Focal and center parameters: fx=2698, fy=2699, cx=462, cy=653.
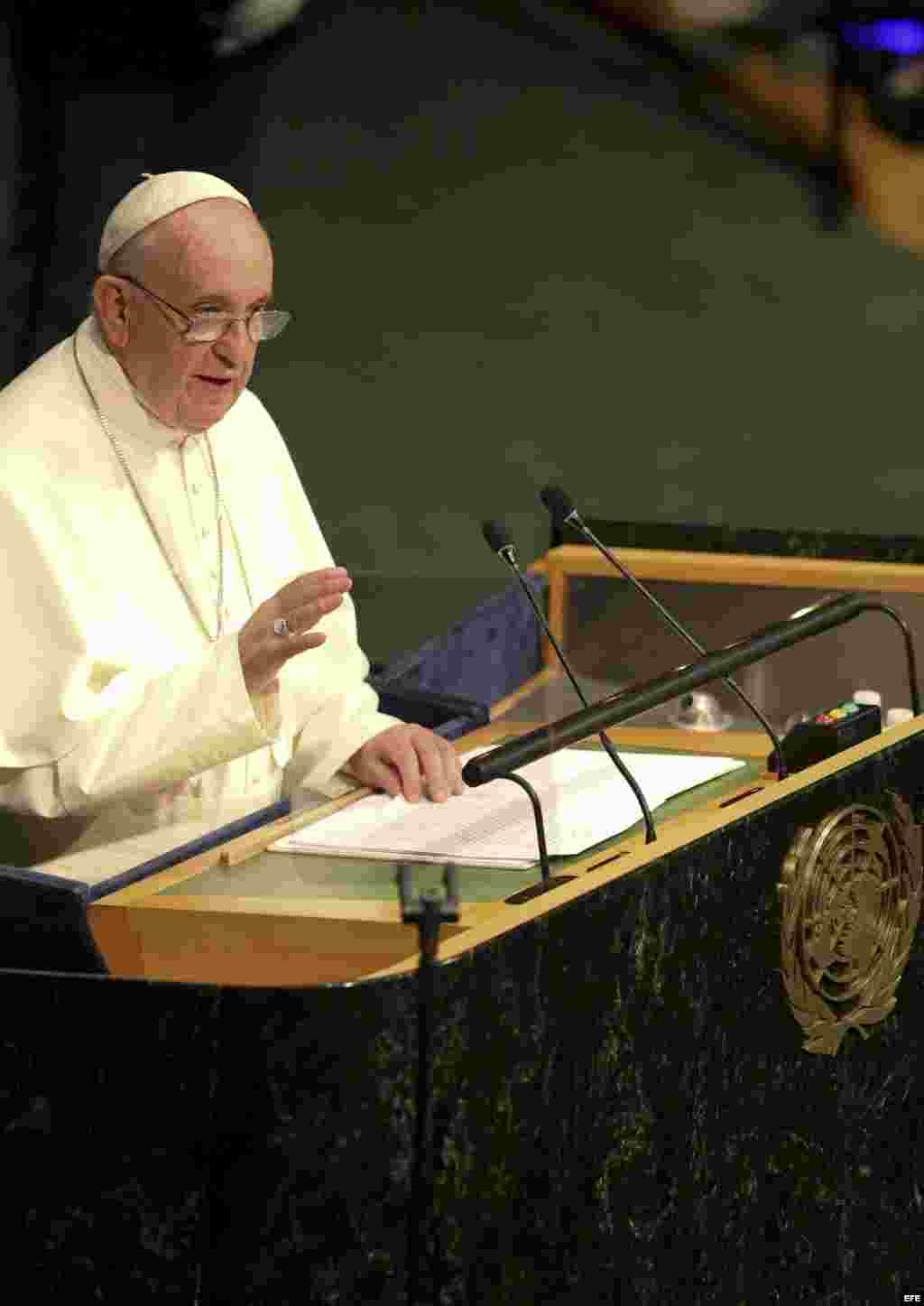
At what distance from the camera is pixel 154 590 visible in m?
4.38

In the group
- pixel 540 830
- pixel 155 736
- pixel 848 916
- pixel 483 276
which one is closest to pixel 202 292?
pixel 155 736

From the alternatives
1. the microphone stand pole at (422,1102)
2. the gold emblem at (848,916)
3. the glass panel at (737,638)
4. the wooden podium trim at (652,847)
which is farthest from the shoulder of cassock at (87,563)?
the microphone stand pole at (422,1102)

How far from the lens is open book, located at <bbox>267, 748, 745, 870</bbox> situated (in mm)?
3824

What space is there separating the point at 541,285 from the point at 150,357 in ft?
25.4

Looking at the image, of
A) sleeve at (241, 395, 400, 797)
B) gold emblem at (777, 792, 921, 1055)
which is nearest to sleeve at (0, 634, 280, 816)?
sleeve at (241, 395, 400, 797)

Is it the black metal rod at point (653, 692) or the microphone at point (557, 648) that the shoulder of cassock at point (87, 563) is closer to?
the microphone at point (557, 648)

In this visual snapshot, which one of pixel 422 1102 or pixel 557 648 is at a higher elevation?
pixel 557 648

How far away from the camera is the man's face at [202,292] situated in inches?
163

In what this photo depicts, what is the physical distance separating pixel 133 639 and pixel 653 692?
0.98m

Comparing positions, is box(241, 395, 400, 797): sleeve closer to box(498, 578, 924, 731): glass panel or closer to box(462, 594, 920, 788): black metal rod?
box(462, 594, 920, 788): black metal rod

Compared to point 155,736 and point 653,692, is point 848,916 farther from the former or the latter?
point 155,736

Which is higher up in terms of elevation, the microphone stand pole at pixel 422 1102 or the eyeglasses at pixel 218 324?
the eyeglasses at pixel 218 324

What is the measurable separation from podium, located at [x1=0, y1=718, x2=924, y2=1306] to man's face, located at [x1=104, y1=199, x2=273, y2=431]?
762 millimetres

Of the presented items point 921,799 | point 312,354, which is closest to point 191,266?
point 921,799
